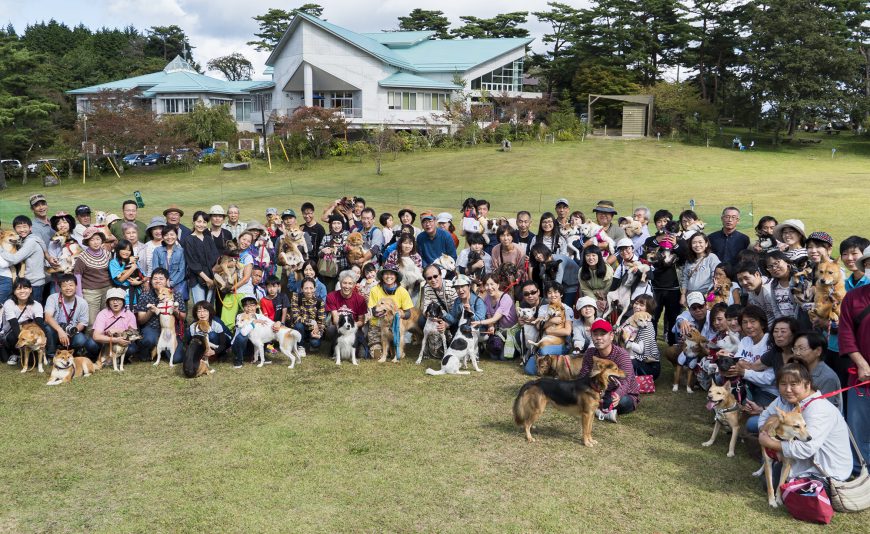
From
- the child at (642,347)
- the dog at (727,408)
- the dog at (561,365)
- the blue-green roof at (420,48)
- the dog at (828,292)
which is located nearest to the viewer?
the dog at (727,408)

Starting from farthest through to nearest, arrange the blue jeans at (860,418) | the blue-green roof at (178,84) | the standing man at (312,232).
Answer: the blue-green roof at (178,84), the standing man at (312,232), the blue jeans at (860,418)

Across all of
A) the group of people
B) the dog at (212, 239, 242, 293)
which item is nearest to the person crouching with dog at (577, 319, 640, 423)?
the group of people

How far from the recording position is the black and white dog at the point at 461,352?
27.2 ft

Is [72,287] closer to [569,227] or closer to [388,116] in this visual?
[569,227]

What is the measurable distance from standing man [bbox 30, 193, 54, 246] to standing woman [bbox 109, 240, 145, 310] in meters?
1.16

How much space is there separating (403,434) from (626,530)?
245cm

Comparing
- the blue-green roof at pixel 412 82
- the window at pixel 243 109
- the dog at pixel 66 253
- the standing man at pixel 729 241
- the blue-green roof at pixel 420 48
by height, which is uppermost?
the blue-green roof at pixel 420 48

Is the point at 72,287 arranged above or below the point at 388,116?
below

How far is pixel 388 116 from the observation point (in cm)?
4609

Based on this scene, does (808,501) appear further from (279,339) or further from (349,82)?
(349,82)

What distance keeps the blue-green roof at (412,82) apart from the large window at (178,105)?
47.4ft

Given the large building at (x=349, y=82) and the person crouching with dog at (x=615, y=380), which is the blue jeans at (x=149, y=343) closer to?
the person crouching with dog at (x=615, y=380)

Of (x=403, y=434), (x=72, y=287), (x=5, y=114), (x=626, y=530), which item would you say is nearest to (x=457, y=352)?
(x=403, y=434)

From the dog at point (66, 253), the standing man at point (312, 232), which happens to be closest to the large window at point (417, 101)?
the standing man at point (312, 232)
